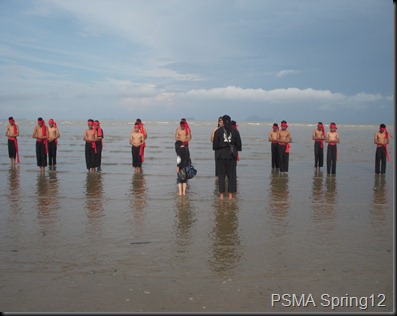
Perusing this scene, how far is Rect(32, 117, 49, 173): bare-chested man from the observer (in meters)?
14.1

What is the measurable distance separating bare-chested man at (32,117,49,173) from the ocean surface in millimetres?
3565

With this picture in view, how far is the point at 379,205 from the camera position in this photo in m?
8.61

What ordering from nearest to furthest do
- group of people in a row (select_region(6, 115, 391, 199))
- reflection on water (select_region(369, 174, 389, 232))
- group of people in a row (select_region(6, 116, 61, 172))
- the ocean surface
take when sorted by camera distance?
the ocean surface
reflection on water (select_region(369, 174, 389, 232))
group of people in a row (select_region(6, 115, 391, 199))
group of people in a row (select_region(6, 116, 61, 172))

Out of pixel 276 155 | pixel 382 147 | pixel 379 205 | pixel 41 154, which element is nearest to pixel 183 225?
pixel 379 205

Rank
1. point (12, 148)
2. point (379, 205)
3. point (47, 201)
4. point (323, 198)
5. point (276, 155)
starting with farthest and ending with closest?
point (12, 148) < point (276, 155) < point (323, 198) < point (47, 201) < point (379, 205)

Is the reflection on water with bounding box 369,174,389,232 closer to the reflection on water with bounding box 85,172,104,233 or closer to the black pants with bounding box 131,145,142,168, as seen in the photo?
the reflection on water with bounding box 85,172,104,233

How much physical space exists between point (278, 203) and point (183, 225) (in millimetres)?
2874

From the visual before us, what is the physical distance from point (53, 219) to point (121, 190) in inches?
128

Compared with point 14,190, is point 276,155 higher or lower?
higher

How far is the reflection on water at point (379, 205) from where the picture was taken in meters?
7.06

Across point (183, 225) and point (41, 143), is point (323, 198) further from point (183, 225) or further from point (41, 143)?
point (41, 143)

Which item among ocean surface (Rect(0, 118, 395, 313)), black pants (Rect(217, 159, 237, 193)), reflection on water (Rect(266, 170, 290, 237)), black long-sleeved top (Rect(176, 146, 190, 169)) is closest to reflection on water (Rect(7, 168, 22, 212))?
ocean surface (Rect(0, 118, 395, 313))

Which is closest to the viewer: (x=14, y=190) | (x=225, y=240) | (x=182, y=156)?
(x=225, y=240)

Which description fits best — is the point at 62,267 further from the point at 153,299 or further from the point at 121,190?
the point at 121,190
